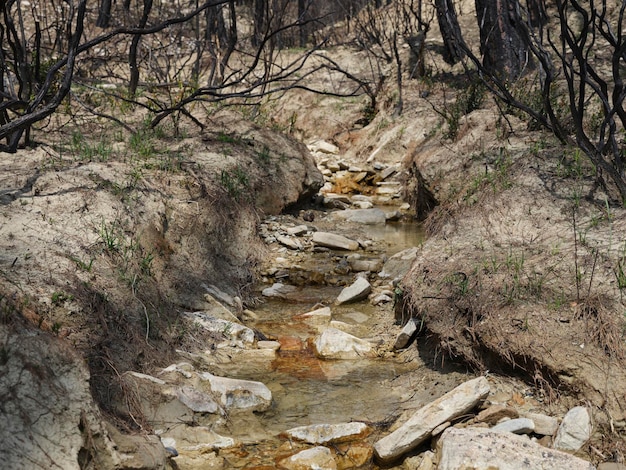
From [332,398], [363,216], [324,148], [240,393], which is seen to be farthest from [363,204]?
[240,393]

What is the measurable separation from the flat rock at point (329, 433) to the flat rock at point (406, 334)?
94 cm

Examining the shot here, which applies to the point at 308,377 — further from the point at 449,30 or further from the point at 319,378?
the point at 449,30

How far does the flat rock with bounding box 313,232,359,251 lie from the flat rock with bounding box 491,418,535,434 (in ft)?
10.5

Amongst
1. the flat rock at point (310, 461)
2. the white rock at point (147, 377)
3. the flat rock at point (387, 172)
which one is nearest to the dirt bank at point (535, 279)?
the flat rock at point (310, 461)

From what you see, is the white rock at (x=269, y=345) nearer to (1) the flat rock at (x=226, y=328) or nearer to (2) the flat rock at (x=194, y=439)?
(1) the flat rock at (x=226, y=328)

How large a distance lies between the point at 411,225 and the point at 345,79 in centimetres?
542

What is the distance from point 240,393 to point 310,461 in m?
0.64

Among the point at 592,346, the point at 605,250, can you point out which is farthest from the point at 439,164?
the point at 592,346

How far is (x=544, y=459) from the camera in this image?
2.83 metres

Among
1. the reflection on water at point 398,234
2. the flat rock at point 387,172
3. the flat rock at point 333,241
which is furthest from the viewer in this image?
the flat rock at point 387,172

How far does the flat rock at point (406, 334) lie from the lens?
4.20 m

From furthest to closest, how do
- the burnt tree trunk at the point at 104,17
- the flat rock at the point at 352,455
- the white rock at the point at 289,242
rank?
1. the burnt tree trunk at the point at 104,17
2. the white rock at the point at 289,242
3. the flat rock at the point at 352,455

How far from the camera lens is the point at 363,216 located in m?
7.07

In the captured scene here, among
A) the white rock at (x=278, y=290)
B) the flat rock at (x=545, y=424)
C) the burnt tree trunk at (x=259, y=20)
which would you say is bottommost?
the flat rock at (x=545, y=424)
